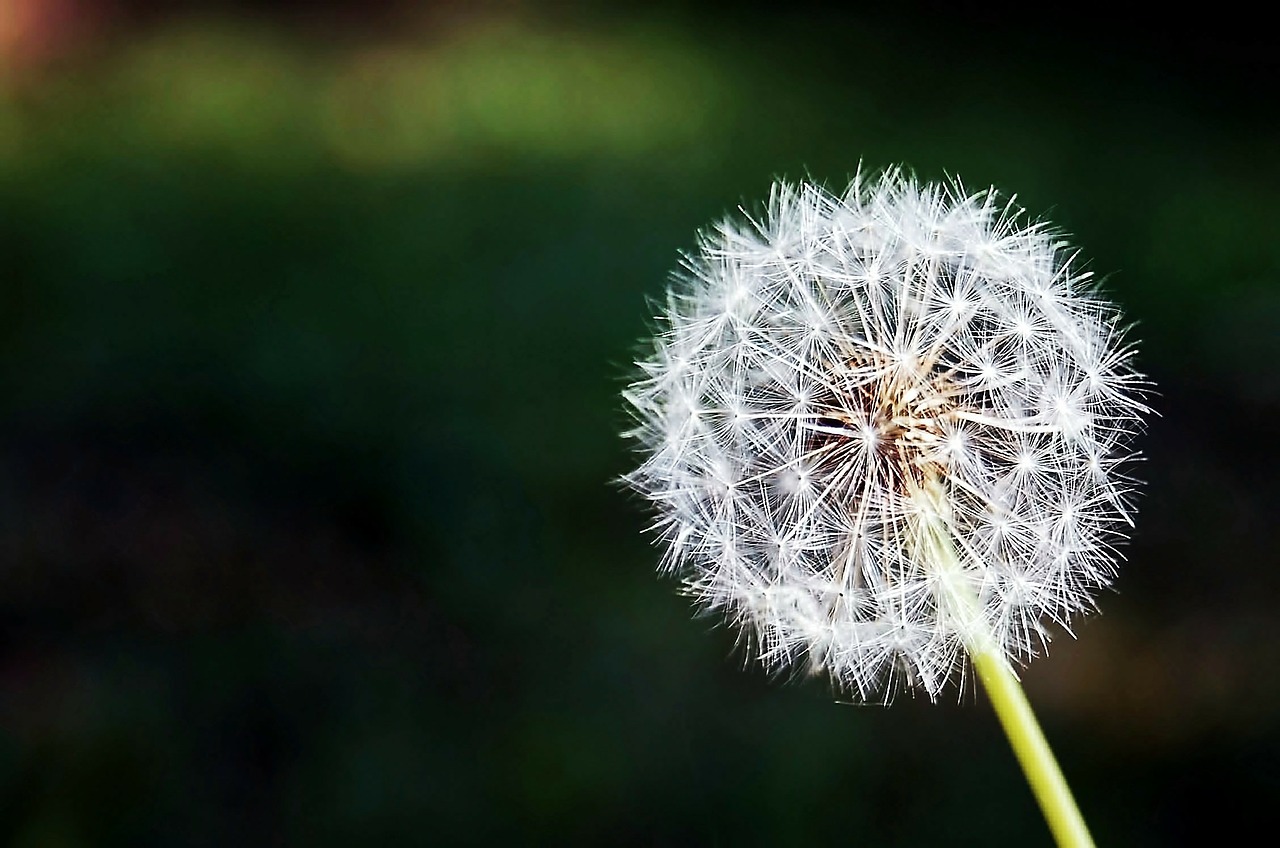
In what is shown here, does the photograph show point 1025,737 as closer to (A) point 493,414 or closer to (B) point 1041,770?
(B) point 1041,770

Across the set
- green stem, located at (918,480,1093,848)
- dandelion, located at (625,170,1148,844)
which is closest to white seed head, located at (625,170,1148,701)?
dandelion, located at (625,170,1148,844)

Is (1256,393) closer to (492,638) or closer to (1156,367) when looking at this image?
(1156,367)

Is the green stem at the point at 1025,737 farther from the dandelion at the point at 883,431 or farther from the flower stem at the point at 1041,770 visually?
the dandelion at the point at 883,431

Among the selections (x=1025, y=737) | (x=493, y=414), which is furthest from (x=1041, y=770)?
(x=493, y=414)

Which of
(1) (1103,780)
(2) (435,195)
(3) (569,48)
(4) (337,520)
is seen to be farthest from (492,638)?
(3) (569,48)

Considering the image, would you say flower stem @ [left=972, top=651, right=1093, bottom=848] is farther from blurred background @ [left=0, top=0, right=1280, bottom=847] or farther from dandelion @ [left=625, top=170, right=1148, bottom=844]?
blurred background @ [left=0, top=0, right=1280, bottom=847]
